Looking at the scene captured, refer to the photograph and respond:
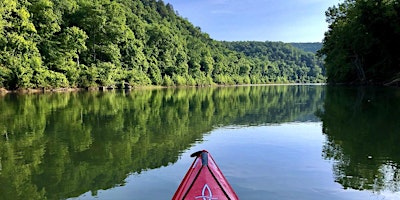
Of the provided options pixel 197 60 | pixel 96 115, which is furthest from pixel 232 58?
pixel 96 115

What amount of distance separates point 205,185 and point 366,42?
1982 inches

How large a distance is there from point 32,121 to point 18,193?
9.86 meters

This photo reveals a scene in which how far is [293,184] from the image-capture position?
6434mm

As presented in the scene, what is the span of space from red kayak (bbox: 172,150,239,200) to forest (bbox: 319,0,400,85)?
43.0m

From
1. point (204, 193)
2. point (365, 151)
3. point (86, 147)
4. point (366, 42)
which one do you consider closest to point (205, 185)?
point (204, 193)

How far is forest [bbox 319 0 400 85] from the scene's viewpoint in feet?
139

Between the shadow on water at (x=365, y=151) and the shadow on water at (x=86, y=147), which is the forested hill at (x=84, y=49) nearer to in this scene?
the shadow on water at (x=86, y=147)

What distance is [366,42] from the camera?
156 feet

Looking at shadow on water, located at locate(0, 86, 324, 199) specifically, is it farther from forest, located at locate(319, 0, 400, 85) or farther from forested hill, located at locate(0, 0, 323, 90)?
forest, located at locate(319, 0, 400, 85)

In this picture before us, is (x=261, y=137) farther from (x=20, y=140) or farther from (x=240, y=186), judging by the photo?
(x=20, y=140)

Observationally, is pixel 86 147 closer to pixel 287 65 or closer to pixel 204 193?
pixel 204 193

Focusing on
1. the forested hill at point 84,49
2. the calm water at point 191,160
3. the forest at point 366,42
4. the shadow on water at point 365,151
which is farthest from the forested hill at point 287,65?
the calm water at point 191,160

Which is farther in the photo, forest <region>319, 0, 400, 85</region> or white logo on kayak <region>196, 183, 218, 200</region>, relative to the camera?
forest <region>319, 0, 400, 85</region>

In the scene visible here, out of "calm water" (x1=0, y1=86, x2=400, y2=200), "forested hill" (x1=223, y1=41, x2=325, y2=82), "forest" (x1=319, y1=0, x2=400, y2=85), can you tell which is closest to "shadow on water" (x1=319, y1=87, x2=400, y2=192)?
"calm water" (x1=0, y1=86, x2=400, y2=200)
